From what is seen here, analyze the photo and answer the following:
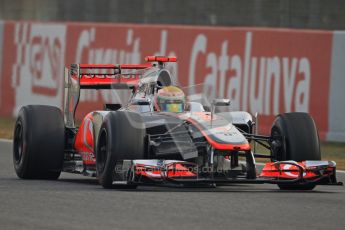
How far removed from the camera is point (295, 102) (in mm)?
20938

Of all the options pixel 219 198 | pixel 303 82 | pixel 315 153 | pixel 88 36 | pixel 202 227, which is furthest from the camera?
pixel 88 36

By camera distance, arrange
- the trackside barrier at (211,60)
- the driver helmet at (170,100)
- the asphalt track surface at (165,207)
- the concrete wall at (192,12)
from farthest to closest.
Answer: the concrete wall at (192,12) < the trackside barrier at (211,60) < the driver helmet at (170,100) < the asphalt track surface at (165,207)

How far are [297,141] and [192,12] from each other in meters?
14.1

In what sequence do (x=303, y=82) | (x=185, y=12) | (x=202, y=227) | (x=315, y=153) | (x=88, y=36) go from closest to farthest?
(x=202, y=227) < (x=315, y=153) < (x=303, y=82) < (x=88, y=36) < (x=185, y=12)

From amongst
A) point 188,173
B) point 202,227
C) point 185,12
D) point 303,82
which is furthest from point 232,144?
point 185,12

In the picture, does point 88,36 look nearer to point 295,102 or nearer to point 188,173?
point 295,102

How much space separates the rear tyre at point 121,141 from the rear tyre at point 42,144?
1.52 meters

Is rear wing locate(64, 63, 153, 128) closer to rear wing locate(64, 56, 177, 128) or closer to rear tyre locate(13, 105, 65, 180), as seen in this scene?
rear wing locate(64, 56, 177, 128)

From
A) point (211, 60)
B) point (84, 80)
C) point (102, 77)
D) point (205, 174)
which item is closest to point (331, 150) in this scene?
point (211, 60)

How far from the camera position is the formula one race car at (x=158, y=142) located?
12805 millimetres

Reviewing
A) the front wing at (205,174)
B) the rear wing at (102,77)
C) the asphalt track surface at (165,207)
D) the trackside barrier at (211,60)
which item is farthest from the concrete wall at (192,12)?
the front wing at (205,174)

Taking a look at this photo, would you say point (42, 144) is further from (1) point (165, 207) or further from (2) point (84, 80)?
(1) point (165, 207)

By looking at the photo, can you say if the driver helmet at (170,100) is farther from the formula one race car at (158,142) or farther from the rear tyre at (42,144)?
the rear tyre at (42,144)

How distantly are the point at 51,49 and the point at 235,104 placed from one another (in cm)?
553
